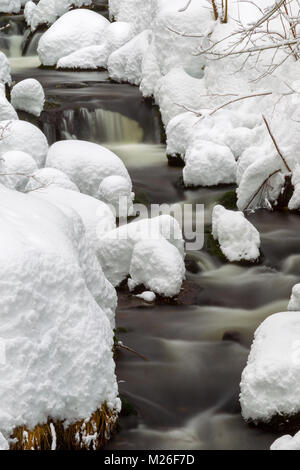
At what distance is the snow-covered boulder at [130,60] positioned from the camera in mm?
11297

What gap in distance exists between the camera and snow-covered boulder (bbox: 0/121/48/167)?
25.5 ft

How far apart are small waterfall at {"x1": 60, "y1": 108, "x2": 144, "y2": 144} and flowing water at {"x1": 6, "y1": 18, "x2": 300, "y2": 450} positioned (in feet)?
0.08

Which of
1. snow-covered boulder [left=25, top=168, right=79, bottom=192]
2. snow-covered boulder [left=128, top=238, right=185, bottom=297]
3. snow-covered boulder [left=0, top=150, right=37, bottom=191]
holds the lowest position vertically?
snow-covered boulder [left=128, top=238, right=185, bottom=297]

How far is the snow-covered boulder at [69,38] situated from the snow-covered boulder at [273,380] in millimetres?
9473

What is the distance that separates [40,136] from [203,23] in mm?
3437

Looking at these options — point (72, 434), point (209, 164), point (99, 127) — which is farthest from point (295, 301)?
point (99, 127)

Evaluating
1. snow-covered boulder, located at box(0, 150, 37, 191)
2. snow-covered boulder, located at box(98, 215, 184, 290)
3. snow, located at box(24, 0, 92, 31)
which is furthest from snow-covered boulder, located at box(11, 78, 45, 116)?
snow, located at box(24, 0, 92, 31)

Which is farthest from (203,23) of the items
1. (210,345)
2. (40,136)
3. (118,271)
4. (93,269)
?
(93,269)

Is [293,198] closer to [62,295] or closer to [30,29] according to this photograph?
[62,295]

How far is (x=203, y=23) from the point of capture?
1007 centimetres

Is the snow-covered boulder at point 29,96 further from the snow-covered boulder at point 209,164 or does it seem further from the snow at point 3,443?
the snow at point 3,443

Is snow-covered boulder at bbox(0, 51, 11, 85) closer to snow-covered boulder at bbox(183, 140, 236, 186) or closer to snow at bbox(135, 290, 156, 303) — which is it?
snow-covered boulder at bbox(183, 140, 236, 186)

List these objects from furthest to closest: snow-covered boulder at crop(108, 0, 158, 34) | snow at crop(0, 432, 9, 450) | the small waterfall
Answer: snow-covered boulder at crop(108, 0, 158, 34) < the small waterfall < snow at crop(0, 432, 9, 450)

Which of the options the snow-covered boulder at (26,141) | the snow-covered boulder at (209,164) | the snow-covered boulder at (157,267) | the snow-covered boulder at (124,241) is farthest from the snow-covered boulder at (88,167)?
the snow-covered boulder at (157,267)
